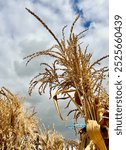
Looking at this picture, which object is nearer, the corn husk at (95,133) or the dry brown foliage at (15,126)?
the corn husk at (95,133)

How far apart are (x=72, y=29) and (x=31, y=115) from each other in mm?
3425

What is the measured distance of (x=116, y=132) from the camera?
109 inches

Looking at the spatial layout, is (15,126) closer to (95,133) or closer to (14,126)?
(14,126)

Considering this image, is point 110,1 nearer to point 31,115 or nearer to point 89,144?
point 89,144

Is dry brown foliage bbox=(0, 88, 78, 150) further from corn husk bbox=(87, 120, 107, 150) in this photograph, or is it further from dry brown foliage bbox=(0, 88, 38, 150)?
corn husk bbox=(87, 120, 107, 150)

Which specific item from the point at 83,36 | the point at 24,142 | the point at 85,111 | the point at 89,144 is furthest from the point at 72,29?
the point at 24,142

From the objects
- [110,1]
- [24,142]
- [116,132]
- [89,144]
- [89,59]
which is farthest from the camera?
[24,142]

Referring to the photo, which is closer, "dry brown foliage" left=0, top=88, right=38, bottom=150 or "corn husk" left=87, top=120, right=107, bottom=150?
"corn husk" left=87, top=120, right=107, bottom=150

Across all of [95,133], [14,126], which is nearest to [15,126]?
[14,126]

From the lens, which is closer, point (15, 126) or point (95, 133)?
point (95, 133)

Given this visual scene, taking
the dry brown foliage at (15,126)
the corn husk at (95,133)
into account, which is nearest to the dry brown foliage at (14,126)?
the dry brown foliage at (15,126)

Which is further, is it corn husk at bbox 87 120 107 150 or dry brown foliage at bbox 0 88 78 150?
dry brown foliage at bbox 0 88 78 150

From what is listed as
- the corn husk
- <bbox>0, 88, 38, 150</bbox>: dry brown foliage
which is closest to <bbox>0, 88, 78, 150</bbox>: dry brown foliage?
<bbox>0, 88, 38, 150</bbox>: dry brown foliage

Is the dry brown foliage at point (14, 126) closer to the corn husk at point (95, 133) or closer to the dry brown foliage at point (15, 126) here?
the dry brown foliage at point (15, 126)
